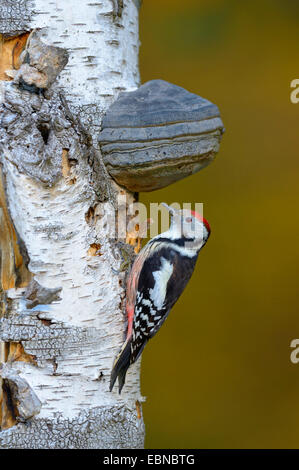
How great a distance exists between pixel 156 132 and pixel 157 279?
62cm

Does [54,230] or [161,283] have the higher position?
[54,230]

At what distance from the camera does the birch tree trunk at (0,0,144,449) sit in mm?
2180

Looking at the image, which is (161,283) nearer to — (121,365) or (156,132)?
(121,365)

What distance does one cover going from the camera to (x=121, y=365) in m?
2.27

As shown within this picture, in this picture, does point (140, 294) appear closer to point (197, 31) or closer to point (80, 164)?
point (80, 164)

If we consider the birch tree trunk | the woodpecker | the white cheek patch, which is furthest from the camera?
the white cheek patch

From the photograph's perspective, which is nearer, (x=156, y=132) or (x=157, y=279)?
(x=156, y=132)

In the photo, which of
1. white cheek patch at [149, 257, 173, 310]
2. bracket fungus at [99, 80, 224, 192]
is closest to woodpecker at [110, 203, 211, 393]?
Result: white cheek patch at [149, 257, 173, 310]

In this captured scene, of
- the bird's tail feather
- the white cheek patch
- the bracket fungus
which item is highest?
the bracket fungus

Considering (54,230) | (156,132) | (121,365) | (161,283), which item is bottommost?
(121,365)

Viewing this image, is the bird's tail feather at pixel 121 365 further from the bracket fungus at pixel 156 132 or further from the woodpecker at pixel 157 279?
the bracket fungus at pixel 156 132

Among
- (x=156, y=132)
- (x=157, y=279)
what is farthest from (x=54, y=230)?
(x=157, y=279)

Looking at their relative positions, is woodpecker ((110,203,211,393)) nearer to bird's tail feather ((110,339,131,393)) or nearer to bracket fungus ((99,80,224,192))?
bird's tail feather ((110,339,131,393))

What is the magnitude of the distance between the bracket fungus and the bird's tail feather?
1.77 feet
